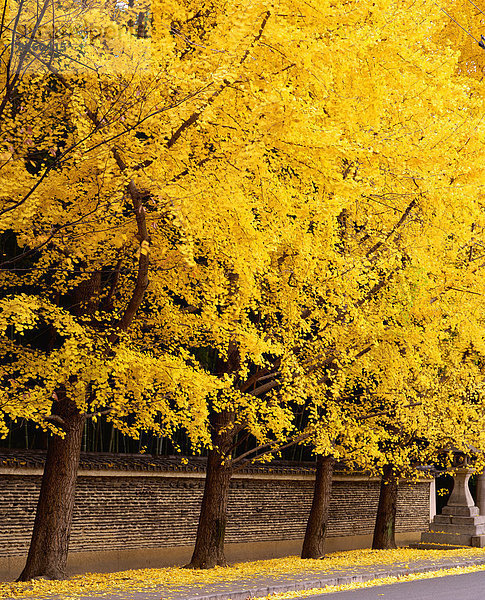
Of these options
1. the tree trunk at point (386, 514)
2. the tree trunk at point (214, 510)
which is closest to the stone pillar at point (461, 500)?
the tree trunk at point (386, 514)

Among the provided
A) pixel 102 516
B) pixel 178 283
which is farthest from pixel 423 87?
pixel 102 516

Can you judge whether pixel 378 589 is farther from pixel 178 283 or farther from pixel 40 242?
pixel 40 242

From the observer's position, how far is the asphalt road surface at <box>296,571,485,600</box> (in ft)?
39.1

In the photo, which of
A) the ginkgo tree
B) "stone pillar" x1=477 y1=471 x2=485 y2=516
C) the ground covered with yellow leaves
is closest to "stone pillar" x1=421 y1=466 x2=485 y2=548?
"stone pillar" x1=477 y1=471 x2=485 y2=516

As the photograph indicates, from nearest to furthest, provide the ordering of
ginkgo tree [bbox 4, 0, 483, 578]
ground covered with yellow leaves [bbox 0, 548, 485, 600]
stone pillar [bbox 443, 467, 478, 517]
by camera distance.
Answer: ginkgo tree [bbox 4, 0, 483, 578]
ground covered with yellow leaves [bbox 0, 548, 485, 600]
stone pillar [bbox 443, 467, 478, 517]

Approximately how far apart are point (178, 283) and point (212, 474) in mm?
4951

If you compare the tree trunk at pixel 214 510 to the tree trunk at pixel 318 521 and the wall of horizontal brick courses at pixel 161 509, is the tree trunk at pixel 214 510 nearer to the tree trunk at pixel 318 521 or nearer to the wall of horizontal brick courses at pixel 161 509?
the wall of horizontal brick courses at pixel 161 509

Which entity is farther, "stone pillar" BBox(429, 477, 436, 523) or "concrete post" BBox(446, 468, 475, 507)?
"stone pillar" BBox(429, 477, 436, 523)

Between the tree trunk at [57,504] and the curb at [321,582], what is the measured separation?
2.83 meters

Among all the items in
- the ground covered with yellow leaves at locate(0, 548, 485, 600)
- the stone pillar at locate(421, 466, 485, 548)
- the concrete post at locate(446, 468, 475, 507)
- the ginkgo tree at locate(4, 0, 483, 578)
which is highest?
the ginkgo tree at locate(4, 0, 483, 578)

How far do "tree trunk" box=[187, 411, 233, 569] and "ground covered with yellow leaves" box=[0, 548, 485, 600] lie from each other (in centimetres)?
32

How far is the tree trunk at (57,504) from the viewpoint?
40.6 feet

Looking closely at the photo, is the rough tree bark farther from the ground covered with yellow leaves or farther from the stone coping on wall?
the stone coping on wall

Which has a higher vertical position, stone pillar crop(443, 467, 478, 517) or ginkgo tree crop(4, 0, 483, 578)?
ginkgo tree crop(4, 0, 483, 578)
